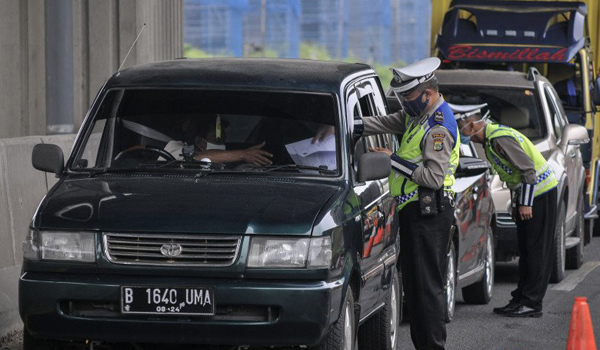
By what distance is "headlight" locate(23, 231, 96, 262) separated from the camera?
6773mm

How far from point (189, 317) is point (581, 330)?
2.26 meters

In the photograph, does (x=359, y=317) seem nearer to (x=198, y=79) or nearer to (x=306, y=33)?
(x=198, y=79)

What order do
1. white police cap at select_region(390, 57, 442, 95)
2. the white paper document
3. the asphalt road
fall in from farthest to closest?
1. the asphalt road
2. white police cap at select_region(390, 57, 442, 95)
3. the white paper document

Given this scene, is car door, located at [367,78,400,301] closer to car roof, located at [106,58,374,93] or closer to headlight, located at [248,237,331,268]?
car roof, located at [106,58,374,93]

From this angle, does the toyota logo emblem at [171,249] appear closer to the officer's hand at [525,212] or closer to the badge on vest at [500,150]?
the badge on vest at [500,150]

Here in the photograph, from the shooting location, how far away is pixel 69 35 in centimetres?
1187

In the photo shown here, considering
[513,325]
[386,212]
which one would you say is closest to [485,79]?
[513,325]

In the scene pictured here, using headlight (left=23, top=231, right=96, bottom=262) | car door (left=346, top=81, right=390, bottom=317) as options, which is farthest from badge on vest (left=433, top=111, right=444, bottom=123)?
headlight (left=23, top=231, right=96, bottom=262)

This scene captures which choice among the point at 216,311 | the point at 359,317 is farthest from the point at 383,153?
the point at 216,311

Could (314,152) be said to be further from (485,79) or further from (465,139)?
(485,79)

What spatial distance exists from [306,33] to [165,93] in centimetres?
5628

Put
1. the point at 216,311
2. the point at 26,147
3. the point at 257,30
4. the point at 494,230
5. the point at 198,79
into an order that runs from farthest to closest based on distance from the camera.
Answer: the point at 257,30
the point at 494,230
the point at 26,147
the point at 198,79
the point at 216,311

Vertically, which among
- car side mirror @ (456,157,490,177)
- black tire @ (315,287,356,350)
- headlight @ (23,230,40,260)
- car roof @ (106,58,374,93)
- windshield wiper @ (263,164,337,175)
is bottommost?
black tire @ (315,287,356,350)

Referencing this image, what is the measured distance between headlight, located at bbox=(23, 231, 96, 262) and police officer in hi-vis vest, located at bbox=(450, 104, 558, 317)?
5016mm
